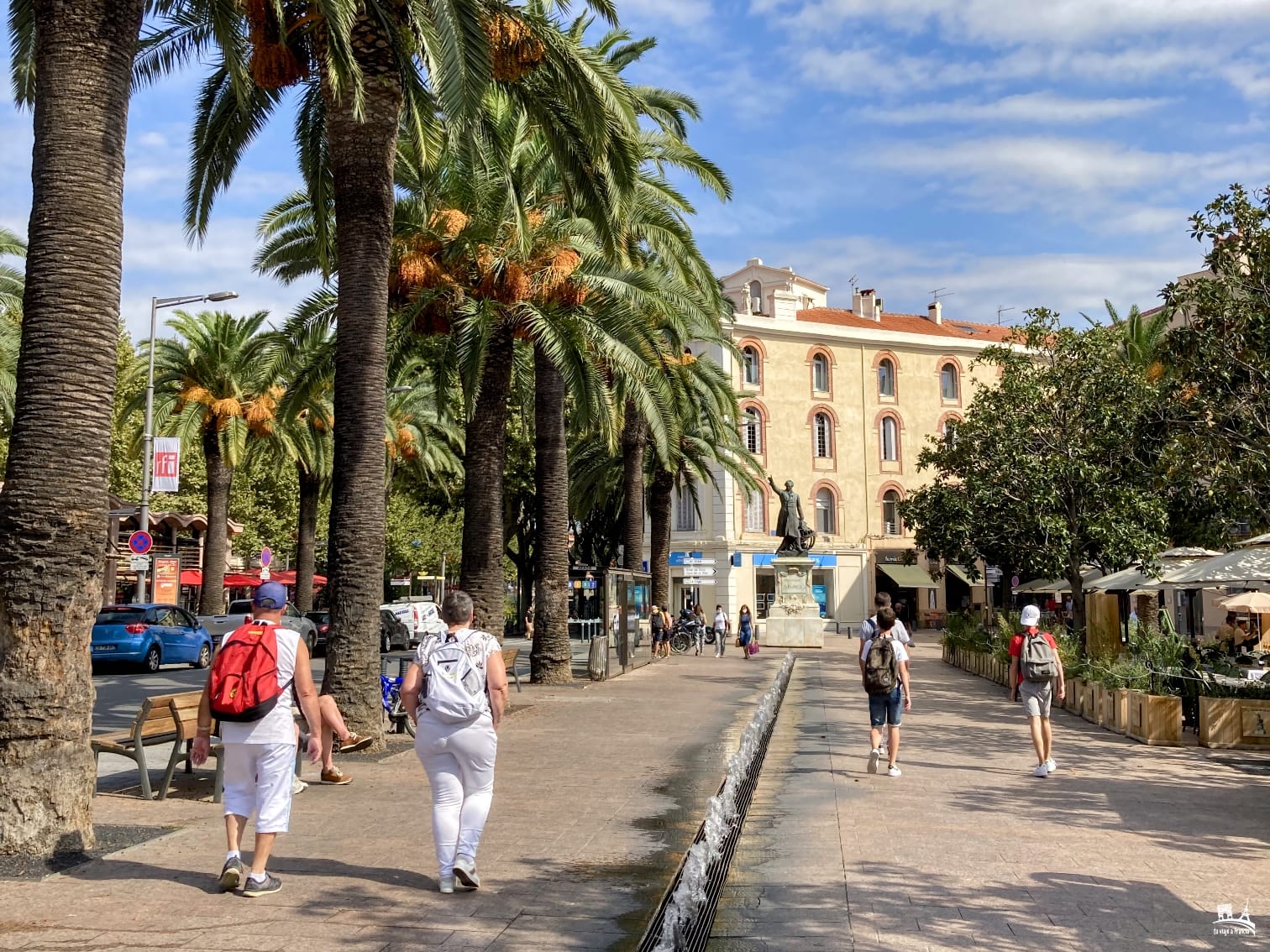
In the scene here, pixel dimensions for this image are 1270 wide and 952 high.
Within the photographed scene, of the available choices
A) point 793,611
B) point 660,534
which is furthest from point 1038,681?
point 793,611

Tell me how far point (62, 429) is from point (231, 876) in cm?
309

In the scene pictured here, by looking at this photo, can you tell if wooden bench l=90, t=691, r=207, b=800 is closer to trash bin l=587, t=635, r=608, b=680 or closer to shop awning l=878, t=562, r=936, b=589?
trash bin l=587, t=635, r=608, b=680

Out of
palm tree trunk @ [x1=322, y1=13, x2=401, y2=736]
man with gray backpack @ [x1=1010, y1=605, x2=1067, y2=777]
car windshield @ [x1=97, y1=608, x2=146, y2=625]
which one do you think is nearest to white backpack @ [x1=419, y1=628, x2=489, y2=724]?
palm tree trunk @ [x1=322, y1=13, x2=401, y2=736]

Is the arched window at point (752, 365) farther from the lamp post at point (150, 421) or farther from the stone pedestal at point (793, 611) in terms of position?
the lamp post at point (150, 421)

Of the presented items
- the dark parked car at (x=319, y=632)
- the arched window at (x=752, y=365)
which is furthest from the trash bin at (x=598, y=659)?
the arched window at (x=752, y=365)

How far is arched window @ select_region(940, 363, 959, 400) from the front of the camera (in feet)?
203

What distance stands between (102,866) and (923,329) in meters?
61.9

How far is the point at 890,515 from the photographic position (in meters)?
60.2

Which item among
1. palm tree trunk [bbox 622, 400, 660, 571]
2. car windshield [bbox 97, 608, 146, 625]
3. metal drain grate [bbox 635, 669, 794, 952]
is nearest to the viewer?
metal drain grate [bbox 635, 669, 794, 952]

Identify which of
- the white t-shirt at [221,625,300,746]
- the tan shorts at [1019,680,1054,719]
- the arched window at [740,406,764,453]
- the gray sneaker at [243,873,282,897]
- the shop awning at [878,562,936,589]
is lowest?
the gray sneaker at [243,873,282,897]

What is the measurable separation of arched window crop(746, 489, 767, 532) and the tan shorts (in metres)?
45.4

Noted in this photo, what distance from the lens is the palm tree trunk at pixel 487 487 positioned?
19.0 meters

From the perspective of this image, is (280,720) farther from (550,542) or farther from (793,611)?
(793,611)

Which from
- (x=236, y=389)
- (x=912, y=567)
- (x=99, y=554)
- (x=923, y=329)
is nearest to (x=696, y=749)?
(x=99, y=554)
